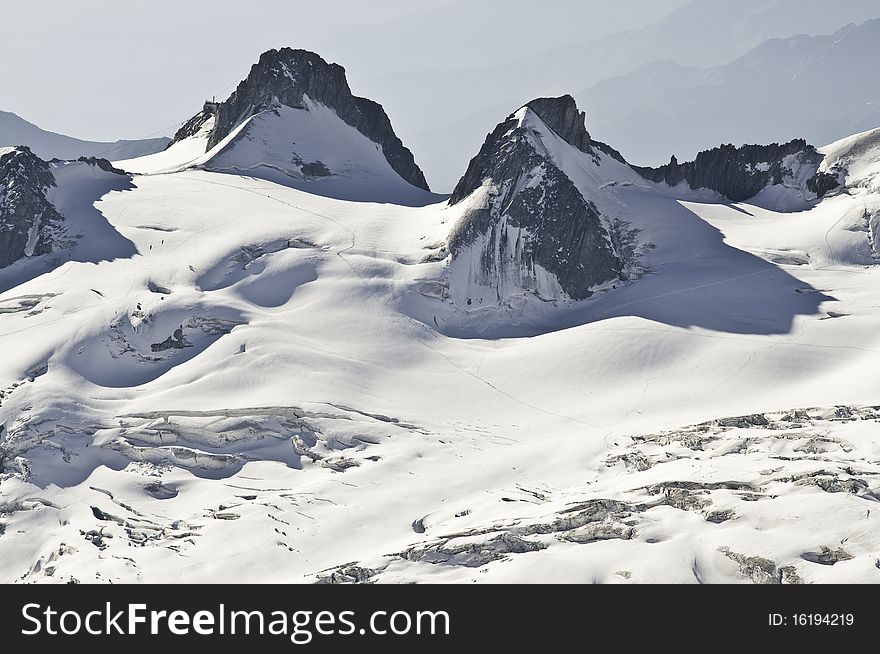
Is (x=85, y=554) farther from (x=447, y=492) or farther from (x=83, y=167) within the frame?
(x=83, y=167)

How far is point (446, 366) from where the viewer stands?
278ft

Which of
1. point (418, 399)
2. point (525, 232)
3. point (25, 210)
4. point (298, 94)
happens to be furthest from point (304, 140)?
point (418, 399)

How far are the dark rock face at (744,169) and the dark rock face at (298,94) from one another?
38953mm

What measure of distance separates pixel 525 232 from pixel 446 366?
21.3m

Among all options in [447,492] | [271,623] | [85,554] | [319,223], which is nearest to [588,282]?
[319,223]

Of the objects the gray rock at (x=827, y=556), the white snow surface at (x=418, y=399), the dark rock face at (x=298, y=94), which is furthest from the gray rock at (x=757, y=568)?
the dark rock face at (x=298, y=94)

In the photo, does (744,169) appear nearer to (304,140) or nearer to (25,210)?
(304,140)

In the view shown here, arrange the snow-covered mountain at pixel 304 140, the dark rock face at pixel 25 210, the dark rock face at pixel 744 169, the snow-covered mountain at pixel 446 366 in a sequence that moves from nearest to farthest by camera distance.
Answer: the snow-covered mountain at pixel 446 366 → the dark rock face at pixel 25 210 → the dark rock face at pixel 744 169 → the snow-covered mountain at pixel 304 140

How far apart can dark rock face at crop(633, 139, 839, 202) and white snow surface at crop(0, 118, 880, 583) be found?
6403 mm

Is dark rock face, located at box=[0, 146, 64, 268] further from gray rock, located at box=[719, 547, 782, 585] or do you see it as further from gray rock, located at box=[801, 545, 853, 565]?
gray rock, located at box=[801, 545, 853, 565]

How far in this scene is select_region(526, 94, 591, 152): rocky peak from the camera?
11569cm

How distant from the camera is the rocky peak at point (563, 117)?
115688 millimetres

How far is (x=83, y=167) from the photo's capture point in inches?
4668

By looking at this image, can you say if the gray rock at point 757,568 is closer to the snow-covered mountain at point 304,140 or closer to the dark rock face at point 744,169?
the dark rock face at point 744,169
